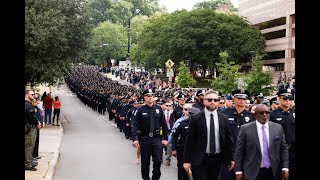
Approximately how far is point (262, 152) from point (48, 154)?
11069 millimetres

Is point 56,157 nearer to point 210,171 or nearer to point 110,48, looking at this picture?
point 210,171

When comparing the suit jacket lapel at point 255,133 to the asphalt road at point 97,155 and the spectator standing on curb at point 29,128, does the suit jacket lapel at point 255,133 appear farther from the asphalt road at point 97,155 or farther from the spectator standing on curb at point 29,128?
the spectator standing on curb at point 29,128

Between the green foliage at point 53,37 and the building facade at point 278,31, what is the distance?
4656 cm

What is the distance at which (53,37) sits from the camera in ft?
101

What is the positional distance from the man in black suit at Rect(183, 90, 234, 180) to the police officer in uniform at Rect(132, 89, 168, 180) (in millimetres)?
3014

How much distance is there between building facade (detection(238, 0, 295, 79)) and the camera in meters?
81.2

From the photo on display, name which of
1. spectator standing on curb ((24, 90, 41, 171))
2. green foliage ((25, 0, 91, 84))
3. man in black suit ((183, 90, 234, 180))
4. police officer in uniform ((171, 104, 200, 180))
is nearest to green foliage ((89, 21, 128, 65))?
green foliage ((25, 0, 91, 84))

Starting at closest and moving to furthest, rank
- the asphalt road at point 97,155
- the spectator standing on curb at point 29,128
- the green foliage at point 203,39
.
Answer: the spectator standing on curb at point 29,128
the asphalt road at point 97,155
the green foliage at point 203,39

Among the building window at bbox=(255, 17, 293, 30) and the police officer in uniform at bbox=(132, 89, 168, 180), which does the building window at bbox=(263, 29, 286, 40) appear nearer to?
the building window at bbox=(255, 17, 293, 30)

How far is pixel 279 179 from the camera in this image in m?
9.02

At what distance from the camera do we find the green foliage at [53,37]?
29438 millimetres

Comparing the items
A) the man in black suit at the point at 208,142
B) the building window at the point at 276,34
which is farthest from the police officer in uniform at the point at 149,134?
the building window at the point at 276,34
